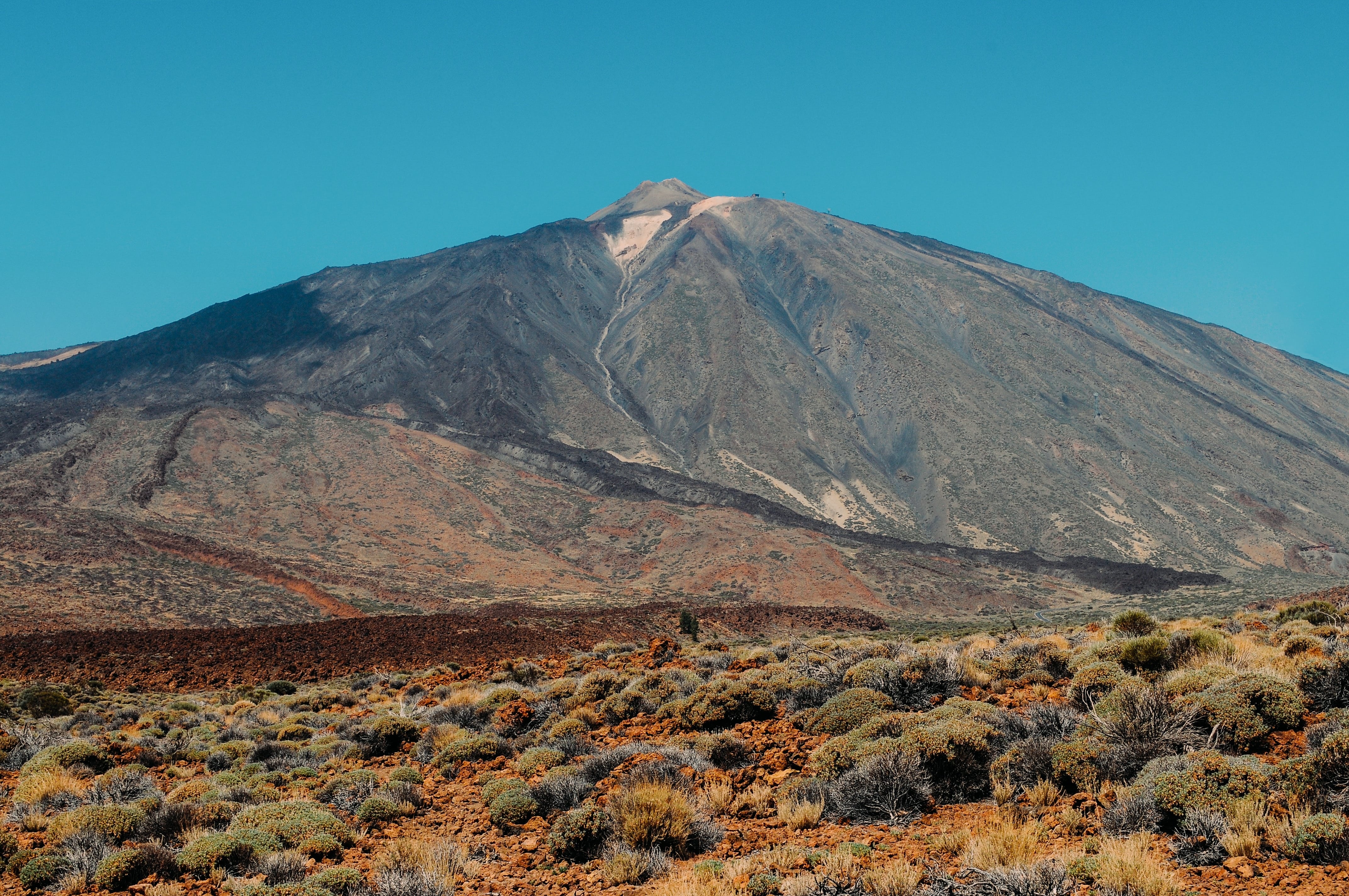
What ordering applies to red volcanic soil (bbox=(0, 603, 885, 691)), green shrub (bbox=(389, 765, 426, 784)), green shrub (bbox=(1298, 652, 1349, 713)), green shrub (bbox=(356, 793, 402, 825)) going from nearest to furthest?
green shrub (bbox=(1298, 652, 1349, 713)), green shrub (bbox=(356, 793, 402, 825)), green shrub (bbox=(389, 765, 426, 784)), red volcanic soil (bbox=(0, 603, 885, 691))

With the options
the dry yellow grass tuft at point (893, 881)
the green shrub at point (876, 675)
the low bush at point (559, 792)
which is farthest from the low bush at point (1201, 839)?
the low bush at point (559, 792)

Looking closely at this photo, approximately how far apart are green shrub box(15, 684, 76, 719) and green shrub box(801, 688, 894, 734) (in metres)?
16.0

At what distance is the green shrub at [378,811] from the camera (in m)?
8.99

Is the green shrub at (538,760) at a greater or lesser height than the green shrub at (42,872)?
greater

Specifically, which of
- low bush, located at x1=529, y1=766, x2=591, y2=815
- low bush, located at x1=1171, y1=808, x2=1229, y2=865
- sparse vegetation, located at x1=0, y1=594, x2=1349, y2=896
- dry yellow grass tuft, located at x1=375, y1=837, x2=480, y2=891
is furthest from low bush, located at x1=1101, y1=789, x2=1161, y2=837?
dry yellow grass tuft, located at x1=375, y1=837, x2=480, y2=891

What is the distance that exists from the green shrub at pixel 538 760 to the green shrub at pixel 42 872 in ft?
14.7

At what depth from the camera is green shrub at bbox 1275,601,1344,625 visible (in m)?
15.0

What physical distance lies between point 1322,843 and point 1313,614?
12.7 meters

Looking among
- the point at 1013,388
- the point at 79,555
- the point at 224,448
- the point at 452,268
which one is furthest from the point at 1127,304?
the point at 79,555

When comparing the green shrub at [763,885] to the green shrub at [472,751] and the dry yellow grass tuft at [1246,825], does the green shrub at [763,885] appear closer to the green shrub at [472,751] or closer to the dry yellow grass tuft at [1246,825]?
the dry yellow grass tuft at [1246,825]

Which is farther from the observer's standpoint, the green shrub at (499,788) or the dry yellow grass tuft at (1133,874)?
the green shrub at (499,788)

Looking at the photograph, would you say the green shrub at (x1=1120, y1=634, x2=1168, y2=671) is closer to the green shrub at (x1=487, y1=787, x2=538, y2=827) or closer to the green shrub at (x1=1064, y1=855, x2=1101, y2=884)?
the green shrub at (x1=1064, y1=855, x2=1101, y2=884)

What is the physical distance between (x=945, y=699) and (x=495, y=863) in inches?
228

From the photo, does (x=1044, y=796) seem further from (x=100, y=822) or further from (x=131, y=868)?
(x=100, y=822)
